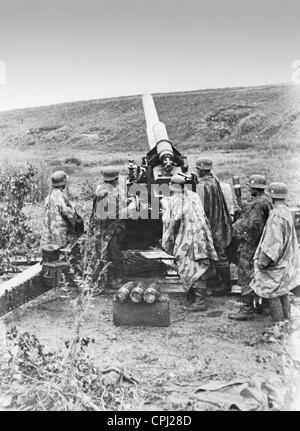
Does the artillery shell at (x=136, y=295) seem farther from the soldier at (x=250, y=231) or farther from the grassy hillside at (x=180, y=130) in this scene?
the grassy hillside at (x=180, y=130)

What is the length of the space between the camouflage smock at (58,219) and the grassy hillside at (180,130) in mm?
9019

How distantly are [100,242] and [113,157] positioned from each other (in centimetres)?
1214

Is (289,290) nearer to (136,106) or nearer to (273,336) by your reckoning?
(273,336)

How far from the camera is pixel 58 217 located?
7.54 metres

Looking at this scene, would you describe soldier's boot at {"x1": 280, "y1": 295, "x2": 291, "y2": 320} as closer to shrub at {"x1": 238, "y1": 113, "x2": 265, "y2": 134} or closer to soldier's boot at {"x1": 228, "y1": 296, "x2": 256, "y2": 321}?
soldier's boot at {"x1": 228, "y1": 296, "x2": 256, "y2": 321}

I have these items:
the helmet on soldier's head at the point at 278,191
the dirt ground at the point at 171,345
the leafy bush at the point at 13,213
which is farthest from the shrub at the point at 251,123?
the helmet on soldier's head at the point at 278,191

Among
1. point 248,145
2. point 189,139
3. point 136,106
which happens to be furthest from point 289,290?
point 136,106

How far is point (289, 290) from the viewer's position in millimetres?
6180

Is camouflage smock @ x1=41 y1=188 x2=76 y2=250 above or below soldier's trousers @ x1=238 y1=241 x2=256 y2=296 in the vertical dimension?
above

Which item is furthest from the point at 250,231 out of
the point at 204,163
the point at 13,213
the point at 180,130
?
the point at 180,130

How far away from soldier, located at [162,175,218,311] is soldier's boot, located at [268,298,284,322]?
1.05 metres

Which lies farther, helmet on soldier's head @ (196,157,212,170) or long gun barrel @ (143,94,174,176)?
long gun barrel @ (143,94,174,176)

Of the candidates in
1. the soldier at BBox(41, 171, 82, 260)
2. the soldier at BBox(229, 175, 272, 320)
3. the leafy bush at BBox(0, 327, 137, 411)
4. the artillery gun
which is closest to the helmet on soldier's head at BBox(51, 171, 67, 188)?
the soldier at BBox(41, 171, 82, 260)

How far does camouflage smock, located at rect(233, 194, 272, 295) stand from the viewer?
263 inches
